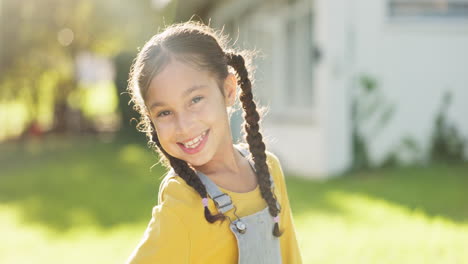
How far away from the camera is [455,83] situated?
7.46 meters

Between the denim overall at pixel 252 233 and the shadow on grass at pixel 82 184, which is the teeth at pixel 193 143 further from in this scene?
the shadow on grass at pixel 82 184

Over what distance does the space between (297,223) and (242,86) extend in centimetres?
308

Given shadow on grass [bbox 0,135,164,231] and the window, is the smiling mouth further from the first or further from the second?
the window

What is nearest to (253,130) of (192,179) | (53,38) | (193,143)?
(193,143)

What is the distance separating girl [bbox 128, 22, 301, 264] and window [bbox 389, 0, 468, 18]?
5.63 metres

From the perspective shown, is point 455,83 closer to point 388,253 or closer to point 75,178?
point 388,253

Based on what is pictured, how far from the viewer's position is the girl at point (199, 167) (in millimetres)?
1790

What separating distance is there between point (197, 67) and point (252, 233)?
569mm

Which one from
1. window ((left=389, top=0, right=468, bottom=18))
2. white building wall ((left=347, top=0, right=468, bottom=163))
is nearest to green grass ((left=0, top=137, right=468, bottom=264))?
white building wall ((left=347, top=0, right=468, bottom=163))

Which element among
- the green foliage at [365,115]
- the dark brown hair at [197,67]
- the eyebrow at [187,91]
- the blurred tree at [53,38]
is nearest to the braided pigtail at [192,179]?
the dark brown hair at [197,67]

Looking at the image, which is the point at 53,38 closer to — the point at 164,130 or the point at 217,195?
the point at 164,130

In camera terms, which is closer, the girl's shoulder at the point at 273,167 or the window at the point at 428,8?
the girl's shoulder at the point at 273,167

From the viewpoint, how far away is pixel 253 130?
227 cm

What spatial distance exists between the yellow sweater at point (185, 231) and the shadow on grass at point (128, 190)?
3455mm
